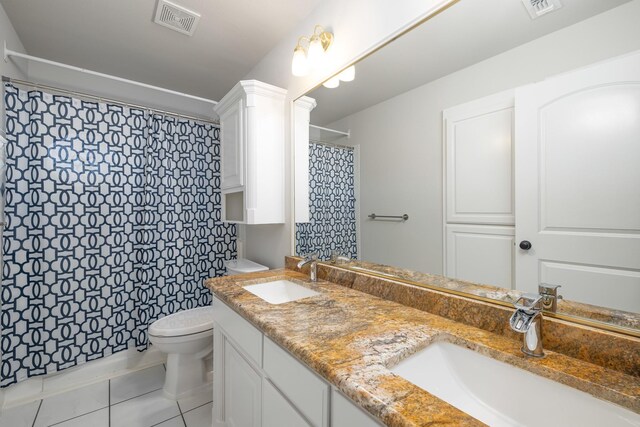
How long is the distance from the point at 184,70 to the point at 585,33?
8.15 feet

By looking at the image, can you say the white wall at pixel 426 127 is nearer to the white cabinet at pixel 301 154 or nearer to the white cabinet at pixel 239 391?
the white cabinet at pixel 301 154

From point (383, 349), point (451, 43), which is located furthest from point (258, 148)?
point (383, 349)

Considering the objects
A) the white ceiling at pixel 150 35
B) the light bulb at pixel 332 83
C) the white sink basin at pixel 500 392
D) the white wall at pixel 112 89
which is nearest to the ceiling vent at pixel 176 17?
the white ceiling at pixel 150 35

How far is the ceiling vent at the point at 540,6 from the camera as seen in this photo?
0.79m

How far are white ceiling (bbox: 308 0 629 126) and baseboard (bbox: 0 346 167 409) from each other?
2285 millimetres

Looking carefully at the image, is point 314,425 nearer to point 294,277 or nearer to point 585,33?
point 294,277

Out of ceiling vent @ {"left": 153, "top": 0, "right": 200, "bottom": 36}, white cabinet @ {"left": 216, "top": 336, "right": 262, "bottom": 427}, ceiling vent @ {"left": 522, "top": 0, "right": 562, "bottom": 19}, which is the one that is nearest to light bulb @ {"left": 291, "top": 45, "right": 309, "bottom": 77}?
ceiling vent @ {"left": 153, "top": 0, "right": 200, "bottom": 36}

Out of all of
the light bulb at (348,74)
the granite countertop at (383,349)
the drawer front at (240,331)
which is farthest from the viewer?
the light bulb at (348,74)

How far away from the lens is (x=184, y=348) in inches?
71.4

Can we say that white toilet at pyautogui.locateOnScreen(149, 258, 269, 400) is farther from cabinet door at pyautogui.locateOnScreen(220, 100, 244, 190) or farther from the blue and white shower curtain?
cabinet door at pyautogui.locateOnScreen(220, 100, 244, 190)

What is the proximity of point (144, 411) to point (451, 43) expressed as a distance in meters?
2.44

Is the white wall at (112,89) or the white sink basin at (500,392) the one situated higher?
the white wall at (112,89)

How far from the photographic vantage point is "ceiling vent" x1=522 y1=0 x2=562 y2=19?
79cm

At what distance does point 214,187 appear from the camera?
242cm
